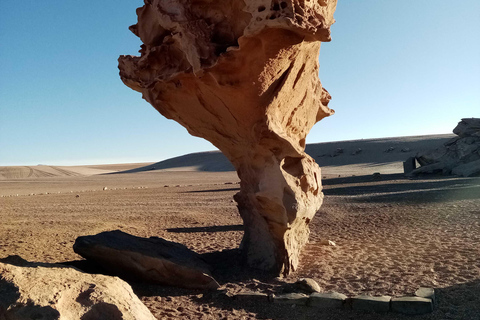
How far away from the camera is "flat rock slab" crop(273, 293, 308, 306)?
5184 mm

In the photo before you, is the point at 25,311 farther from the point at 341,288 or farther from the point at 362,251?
the point at 362,251

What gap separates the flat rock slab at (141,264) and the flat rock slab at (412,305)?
255cm

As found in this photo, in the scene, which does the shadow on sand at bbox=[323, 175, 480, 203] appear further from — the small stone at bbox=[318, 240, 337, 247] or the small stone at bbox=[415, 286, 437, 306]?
the small stone at bbox=[415, 286, 437, 306]

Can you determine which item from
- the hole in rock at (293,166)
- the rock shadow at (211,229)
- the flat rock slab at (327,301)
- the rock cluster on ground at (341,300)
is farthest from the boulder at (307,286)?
the rock shadow at (211,229)

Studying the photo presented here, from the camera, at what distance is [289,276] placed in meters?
6.44

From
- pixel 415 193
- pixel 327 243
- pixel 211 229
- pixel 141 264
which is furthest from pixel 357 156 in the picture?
pixel 141 264

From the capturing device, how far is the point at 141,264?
5891mm

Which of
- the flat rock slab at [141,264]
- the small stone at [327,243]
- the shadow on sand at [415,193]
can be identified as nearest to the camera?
the flat rock slab at [141,264]

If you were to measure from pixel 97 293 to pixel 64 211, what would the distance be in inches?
483

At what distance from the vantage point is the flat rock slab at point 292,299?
518 centimetres

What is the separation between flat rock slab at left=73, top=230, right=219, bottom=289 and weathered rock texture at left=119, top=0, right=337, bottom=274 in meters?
1.26

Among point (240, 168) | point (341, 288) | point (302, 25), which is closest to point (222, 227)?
point (240, 168)

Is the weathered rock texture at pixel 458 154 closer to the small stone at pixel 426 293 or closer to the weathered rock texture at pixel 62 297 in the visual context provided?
the small stone at pixel 426 293

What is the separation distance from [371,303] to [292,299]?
3.29 ft
